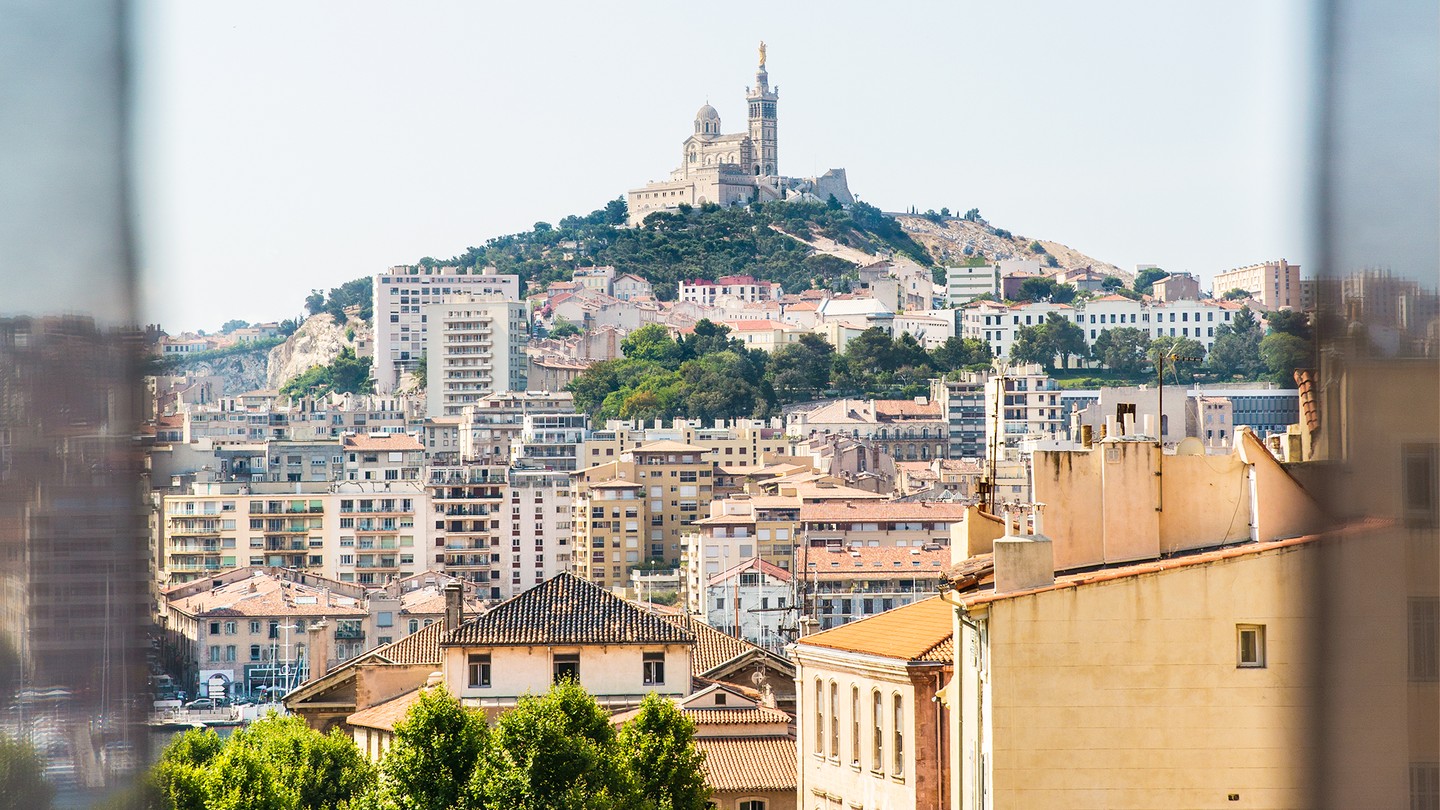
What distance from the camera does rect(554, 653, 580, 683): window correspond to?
2270 cm

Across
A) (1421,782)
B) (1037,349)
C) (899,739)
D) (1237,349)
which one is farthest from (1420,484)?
(1037,349)

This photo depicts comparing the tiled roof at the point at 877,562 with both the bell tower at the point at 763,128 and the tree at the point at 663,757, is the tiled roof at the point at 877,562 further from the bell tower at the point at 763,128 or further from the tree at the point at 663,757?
the bell tower at the point at 763,128

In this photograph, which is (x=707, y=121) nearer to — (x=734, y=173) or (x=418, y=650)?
(x=734, y=173)

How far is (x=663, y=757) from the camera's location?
1820 centimetres

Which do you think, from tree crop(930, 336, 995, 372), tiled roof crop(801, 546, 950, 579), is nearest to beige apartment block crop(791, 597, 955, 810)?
tiled roof crop(801, 546, 950, 579)

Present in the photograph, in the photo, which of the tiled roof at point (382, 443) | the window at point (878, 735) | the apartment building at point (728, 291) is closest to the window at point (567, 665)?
the window at point (878, 735)

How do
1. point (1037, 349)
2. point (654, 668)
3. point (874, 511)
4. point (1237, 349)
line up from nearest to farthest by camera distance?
1. point (654, 668)
2. point (874, 511)
3. point (1237, 349)
4. point (1037, 349)

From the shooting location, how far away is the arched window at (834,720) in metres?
16.0

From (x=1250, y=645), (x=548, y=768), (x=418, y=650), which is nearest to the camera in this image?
(x=1250, y=645)

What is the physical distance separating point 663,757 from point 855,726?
10.0ft

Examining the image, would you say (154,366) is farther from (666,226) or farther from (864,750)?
(666,226)

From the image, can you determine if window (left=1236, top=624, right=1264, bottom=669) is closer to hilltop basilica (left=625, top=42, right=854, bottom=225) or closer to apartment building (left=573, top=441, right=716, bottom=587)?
apartment building (left=573, top=441, right=716, bottom=587)

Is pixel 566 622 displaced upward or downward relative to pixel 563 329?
downward

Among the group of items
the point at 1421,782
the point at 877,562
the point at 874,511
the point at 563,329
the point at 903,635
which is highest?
the point at 563,329
